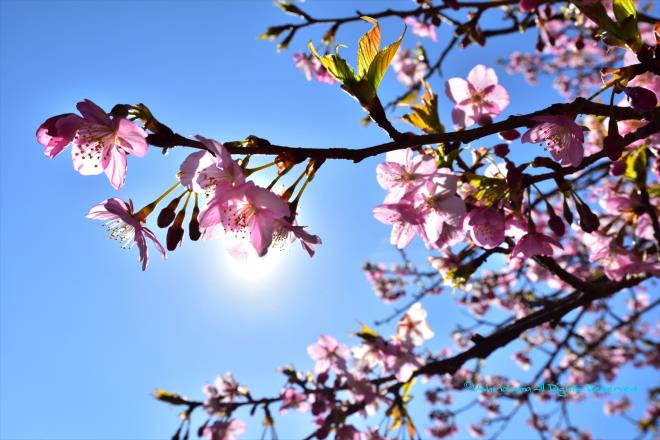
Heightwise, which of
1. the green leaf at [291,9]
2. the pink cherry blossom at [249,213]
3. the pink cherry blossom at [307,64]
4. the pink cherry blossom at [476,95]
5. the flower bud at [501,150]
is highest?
the pink cherry blossom at [307,64]

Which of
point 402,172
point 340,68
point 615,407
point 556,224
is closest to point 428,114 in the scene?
point 402,172

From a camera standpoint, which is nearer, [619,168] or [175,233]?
[175,233]

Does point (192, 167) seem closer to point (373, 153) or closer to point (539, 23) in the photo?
point (373, 153)

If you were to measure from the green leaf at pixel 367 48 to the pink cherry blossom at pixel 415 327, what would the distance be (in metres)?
2.44

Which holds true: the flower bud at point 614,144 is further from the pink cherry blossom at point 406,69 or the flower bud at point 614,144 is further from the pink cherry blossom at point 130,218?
the pink cherry blossom at point 406,69

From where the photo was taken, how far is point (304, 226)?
1.21m

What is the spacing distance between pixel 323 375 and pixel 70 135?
9.02 feet

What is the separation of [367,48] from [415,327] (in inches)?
99.8

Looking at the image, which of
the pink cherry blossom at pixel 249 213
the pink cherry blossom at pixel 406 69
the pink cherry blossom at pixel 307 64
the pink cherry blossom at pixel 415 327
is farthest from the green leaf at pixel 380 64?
the pink cherry blossom at pixel 406 69

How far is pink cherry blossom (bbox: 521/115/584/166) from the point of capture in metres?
1.26

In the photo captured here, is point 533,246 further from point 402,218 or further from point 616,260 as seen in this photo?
point 616,260

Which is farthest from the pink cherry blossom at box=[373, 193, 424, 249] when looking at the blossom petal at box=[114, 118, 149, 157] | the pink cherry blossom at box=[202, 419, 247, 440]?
the pink cherry blossom at box=[202, 419, 247, 440]

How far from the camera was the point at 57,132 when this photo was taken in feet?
3.53

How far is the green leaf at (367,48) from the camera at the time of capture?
1094mm
